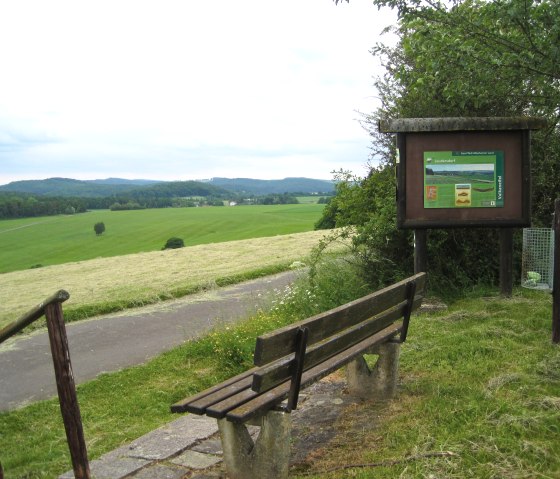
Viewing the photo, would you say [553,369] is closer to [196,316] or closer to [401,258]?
[401,258]

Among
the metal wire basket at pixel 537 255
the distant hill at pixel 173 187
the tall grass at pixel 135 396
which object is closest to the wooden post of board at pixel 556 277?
the metal wire basket at pixel 537 255

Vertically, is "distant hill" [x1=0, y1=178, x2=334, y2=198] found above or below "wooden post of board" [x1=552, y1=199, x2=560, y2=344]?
above

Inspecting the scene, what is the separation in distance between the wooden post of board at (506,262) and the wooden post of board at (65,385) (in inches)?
260

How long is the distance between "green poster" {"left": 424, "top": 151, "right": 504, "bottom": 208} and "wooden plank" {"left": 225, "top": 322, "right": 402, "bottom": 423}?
11.1 ft

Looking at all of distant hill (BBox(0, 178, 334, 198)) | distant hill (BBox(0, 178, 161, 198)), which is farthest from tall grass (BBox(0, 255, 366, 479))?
distant hill (BBox(0, 178, 161, 198))

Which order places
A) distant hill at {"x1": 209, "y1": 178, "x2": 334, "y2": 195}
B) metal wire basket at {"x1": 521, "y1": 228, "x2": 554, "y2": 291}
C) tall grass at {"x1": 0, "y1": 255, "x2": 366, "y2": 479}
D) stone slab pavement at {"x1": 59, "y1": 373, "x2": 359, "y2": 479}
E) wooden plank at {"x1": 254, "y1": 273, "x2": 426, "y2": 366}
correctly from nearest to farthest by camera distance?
wooden plank at {"x1": 254, "y1": 273, "x2": 426, "y2": 366} < stone slab pavement at {"x1": 59, "y1": 373, "x2": 359, "y2": 479} < tall grass at {"x1": 0, "y1": 255, "x2": 366, "y2": 479} < metal wire basket at {"x1": 521, "y1": 228, "x2": 554, "y2": 291} < distant hill at {"x1": 209, "y1": 178, "x2": 334, "y2": 195}

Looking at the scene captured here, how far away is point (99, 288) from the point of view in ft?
51.7

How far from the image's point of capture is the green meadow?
59.9 metres

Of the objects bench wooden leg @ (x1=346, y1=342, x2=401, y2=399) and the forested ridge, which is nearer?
bench wooden leg @ (x1=346, y1=342, x2=401, y2=399)

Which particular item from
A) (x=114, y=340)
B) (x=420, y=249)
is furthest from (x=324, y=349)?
(x=114, y=340)

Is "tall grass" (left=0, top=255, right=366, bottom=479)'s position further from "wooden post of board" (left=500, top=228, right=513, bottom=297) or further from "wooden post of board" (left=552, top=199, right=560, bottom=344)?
"wooden post of board" (left=552, top=199, right=560, bottom=344)

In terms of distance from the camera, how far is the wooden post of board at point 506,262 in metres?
8.72

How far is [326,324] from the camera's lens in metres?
4.02

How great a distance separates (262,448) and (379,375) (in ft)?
5.60
